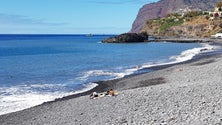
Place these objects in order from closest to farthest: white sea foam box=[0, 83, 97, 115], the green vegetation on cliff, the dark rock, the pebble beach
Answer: the pebble beach
white sea foam box=[0, 83, 97, 115]
the dark rock
the green vegetation on cliff

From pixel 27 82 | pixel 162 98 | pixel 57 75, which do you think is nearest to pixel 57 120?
pixel 162 98

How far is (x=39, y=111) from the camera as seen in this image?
69.7ft

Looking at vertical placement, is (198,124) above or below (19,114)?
above

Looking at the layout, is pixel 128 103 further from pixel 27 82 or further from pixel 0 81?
pixel 0 81

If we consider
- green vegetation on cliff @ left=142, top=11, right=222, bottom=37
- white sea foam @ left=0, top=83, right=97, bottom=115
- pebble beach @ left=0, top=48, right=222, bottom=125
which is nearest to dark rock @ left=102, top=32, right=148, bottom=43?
green vegetation on cliff @ left=142, top=11, right=222, bottom=37

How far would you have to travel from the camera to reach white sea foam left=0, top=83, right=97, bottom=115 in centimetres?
2323

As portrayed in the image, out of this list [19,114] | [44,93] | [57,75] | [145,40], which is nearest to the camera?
[19,114]

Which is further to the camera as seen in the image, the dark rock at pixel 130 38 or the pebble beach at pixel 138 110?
the dark rock at pixel 130 38

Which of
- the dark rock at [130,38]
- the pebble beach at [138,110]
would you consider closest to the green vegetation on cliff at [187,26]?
the dark rock at [130,38]

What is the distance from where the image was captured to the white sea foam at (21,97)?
23227 millimetres

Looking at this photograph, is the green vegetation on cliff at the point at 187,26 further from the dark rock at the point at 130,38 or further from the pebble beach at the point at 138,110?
the pebble beach at the point at 138,110

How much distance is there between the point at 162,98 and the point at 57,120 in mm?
5077

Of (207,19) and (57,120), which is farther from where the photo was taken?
(207,19)

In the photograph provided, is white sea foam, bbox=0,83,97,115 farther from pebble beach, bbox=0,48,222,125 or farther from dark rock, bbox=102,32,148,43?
dark rock, bbox=102,32,148,43
